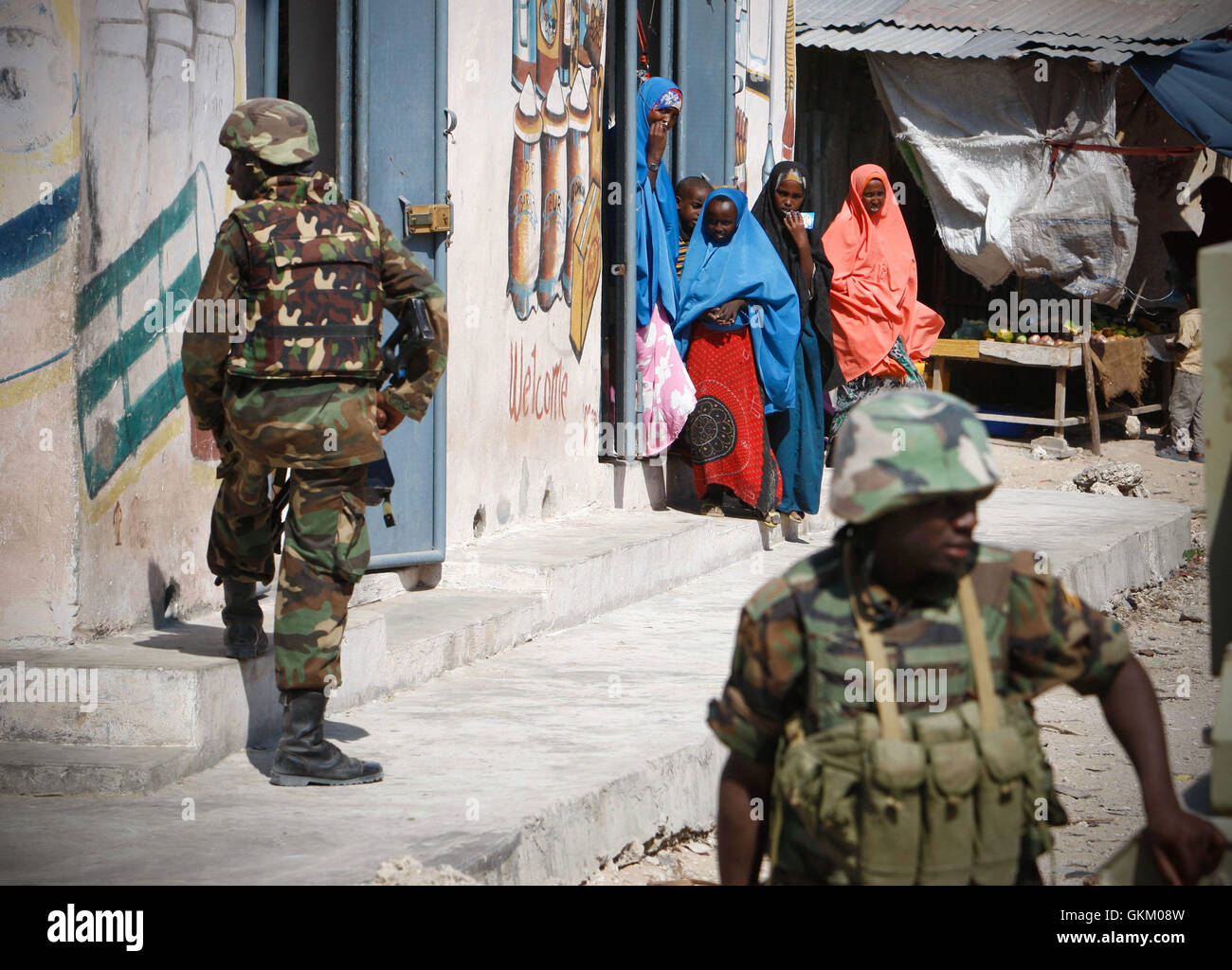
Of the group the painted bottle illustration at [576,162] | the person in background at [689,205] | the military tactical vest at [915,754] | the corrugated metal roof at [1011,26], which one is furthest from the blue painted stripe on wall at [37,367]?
the corrugated metal roof at [1011,26]

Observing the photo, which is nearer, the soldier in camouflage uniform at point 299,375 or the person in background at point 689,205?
the soldier in camouflage uniform at point 299,375

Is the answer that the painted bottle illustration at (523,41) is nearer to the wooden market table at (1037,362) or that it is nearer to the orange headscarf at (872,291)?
the orange headscarf at (872,291)

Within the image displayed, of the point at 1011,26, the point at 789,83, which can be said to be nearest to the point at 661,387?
the point at 789,83

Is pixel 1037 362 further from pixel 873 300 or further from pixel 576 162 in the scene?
pixel 576 162

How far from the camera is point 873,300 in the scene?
863 cm

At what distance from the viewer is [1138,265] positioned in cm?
1241

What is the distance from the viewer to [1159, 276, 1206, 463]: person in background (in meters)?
11.6

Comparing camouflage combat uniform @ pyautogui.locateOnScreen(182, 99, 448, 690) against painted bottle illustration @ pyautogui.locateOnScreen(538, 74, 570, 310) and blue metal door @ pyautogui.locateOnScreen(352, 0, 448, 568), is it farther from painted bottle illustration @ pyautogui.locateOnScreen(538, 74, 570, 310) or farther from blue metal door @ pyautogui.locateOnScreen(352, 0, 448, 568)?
painted bottle illustration @ pyautogui.locateOnScreen(538, 74, 570, 310)

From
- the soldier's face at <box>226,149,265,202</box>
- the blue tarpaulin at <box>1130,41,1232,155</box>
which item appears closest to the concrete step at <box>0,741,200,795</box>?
the soldier's face at <box>226,149,265,202</box>

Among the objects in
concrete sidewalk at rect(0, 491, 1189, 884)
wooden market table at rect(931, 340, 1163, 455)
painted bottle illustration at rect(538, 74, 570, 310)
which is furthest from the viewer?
wooden market table at rect(931, 340, 1163, 455)

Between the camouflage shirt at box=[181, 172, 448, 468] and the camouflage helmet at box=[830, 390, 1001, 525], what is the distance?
1888mm

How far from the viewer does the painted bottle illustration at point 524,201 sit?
636cm

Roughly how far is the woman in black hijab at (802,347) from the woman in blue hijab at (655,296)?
21.4 inches

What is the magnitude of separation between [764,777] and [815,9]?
1093 centimetres
